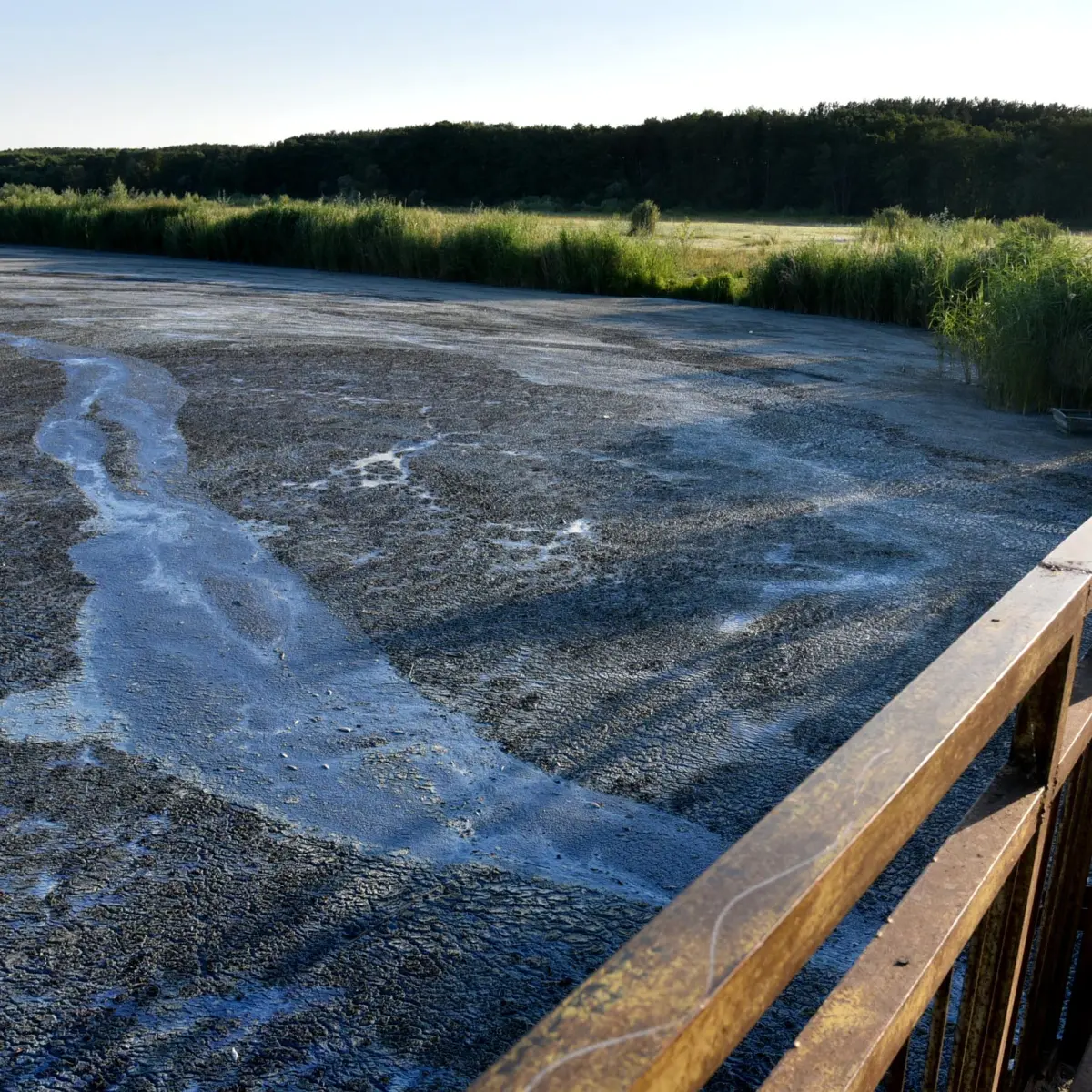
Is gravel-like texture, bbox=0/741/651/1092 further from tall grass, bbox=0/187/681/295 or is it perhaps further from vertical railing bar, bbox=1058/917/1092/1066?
tall grass, bbox=0/187/681/295

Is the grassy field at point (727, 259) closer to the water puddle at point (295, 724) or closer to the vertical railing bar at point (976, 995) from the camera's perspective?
the water puddle at point (295, 724)

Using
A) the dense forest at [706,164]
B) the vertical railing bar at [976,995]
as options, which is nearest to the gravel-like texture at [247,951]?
the vertical railing bar at [976,995]

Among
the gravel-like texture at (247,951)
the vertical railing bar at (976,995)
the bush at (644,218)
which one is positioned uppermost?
the bush at (644,218)

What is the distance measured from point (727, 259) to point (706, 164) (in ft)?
127

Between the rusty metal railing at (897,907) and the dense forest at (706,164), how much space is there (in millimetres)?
47864

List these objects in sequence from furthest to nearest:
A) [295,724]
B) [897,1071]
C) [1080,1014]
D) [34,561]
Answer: [34,561] < [295,724] < [1080,1014] < [897,1071]

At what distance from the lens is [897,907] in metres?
1.28

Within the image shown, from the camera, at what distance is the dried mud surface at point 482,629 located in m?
2.60

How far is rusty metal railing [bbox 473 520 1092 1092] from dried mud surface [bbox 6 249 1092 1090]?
1.02 m

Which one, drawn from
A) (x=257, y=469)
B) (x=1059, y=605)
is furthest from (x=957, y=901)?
(x=257, y=469)

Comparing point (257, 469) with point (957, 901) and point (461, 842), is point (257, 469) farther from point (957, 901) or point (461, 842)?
point (957, 901)

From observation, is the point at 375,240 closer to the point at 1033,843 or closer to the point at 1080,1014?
the point at 1080,1014

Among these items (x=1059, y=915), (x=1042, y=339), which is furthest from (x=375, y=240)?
(x=1059, y=915)

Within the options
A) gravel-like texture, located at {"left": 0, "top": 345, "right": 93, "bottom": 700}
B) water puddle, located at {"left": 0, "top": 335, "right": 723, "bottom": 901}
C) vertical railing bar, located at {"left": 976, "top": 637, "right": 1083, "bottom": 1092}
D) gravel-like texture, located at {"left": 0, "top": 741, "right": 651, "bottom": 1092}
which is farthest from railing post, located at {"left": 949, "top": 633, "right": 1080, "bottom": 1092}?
gravel-like texture, located at {"left": 0, "top": 345, "right": 93, "bottom": 700}
